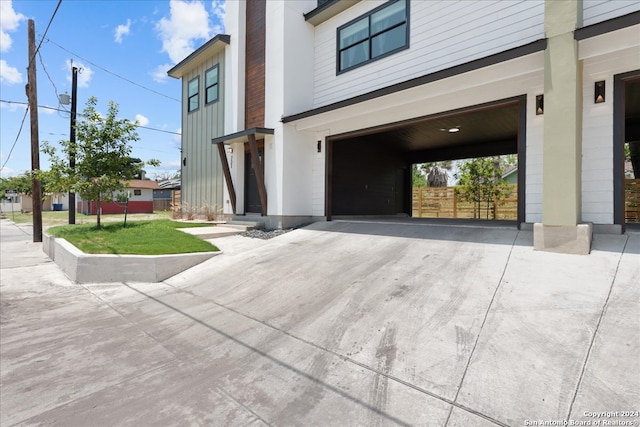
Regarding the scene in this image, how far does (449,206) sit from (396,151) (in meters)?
4.66

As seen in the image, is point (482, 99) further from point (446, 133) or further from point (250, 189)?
point (250, 189)

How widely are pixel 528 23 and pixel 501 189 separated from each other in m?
10.4

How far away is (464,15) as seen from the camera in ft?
22.9

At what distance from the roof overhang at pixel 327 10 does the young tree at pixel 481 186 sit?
365 inches

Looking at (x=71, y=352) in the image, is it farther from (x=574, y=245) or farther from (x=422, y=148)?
(x=422, y=148)

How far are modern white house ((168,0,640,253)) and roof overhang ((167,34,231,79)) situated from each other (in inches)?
2.6

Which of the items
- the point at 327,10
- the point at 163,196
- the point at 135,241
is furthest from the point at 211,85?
the point at 163,196

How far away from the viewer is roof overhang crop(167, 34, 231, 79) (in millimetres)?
11375

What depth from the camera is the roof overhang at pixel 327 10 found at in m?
9.15

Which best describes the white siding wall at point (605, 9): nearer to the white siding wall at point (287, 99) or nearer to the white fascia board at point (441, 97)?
the white fascia board at point (441, 97)

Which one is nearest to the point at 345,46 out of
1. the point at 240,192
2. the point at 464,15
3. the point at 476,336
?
the point at 464,15

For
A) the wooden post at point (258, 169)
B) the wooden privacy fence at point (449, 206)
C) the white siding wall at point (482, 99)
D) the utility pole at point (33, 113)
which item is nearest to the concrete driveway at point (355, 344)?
the white siding wall at point (482, 99)

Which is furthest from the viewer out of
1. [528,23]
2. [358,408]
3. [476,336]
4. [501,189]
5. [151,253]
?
[501,189]

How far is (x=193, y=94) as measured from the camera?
13797 millimetres
